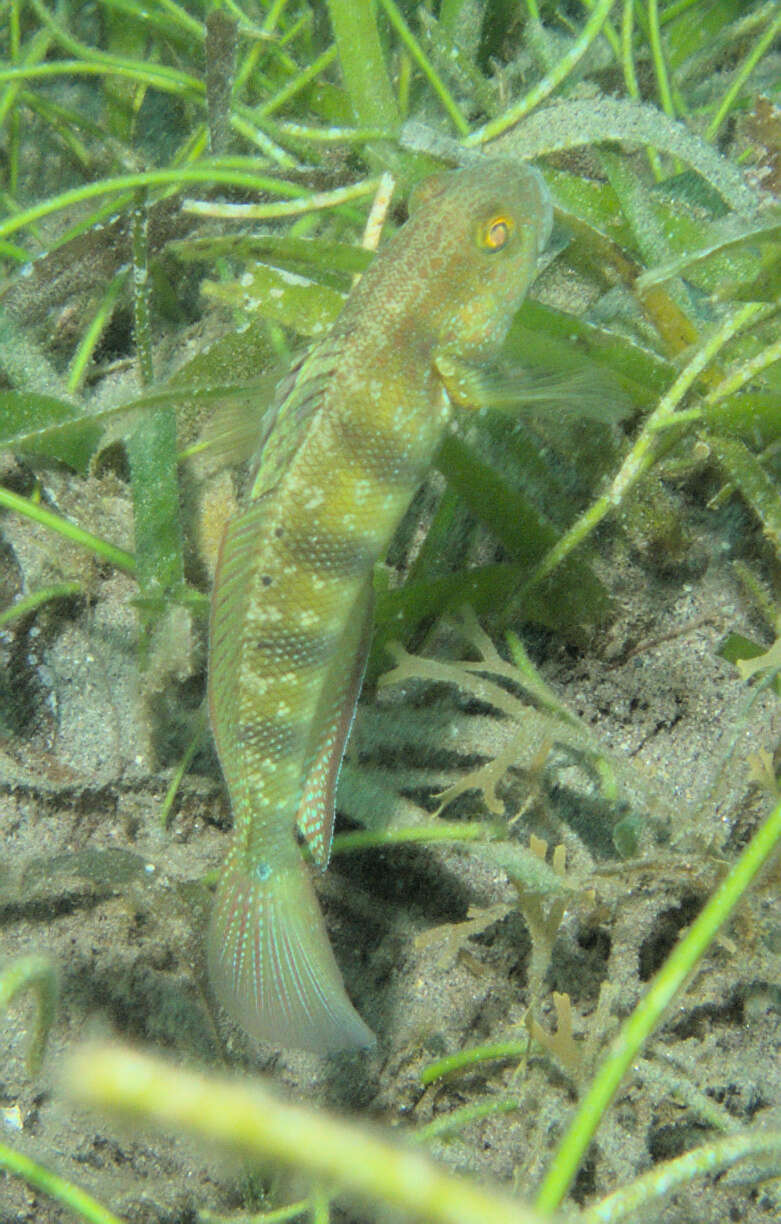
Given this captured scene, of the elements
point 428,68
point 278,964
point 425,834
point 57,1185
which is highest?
point 428,68

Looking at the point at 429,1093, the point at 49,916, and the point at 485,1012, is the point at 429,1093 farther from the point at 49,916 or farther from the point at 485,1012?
the point at 49,916

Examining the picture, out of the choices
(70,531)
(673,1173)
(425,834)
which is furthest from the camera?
(70,531)

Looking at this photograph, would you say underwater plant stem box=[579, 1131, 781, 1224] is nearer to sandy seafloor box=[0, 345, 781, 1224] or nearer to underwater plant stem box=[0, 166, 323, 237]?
sandy seafloor box=[0, 345, 781, 1224]

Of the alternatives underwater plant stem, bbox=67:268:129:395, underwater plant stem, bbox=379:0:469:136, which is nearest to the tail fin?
underwater plant stem, bbox=67:268:129:395

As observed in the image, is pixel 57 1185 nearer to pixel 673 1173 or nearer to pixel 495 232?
pixel 673 1173

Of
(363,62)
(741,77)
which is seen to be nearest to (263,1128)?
(363,62)

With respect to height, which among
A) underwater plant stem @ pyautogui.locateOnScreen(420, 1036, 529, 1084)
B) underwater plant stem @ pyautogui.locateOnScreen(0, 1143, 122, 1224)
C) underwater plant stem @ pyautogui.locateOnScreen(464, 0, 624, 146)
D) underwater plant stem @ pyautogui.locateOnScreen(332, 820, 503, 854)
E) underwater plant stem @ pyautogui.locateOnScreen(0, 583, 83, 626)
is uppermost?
underwater plant stem @ pyautogui.locateOnScreen(464, 0, 624, 146)
